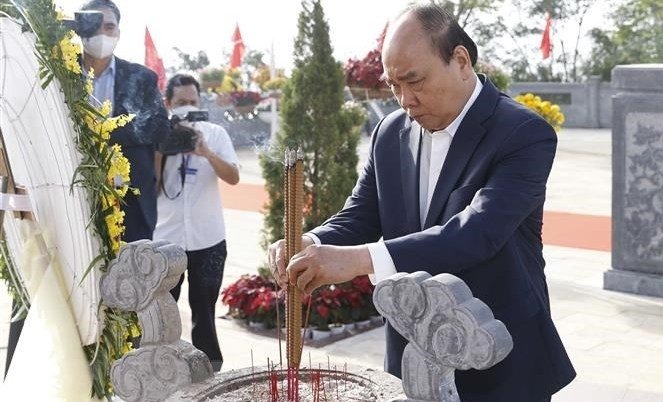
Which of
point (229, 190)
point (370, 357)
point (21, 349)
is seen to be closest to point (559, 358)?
point (21, 349)

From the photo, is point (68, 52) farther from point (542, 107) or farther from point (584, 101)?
point (584, 101)

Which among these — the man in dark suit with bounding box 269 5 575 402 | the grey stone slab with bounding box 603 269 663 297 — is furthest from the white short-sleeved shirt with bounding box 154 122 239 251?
the grey stone slab with bounding box 603 269 663 297

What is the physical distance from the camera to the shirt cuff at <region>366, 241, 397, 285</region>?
2008mm

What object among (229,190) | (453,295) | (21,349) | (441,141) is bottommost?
(229,190)

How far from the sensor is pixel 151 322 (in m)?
2.18

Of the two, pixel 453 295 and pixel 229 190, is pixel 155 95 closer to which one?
pixel 453 295

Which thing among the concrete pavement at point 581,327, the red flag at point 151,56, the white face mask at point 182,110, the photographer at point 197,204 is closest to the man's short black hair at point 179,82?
the photographer at point 197,204

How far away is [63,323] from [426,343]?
130 centimetres

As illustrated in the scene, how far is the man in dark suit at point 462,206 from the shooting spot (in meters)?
2.04

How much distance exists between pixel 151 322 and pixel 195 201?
2.59m

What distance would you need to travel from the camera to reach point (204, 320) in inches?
181

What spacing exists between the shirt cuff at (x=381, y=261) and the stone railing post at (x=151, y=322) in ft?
1.42

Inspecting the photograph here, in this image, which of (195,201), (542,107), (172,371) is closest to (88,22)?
(195,201)

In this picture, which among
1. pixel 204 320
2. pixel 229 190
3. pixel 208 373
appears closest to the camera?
pixel 208 373
